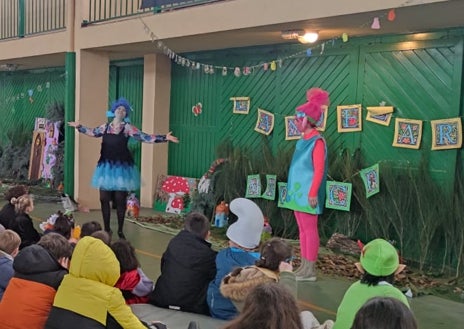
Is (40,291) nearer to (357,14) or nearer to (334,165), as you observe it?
(357,14)

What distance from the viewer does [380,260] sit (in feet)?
10.7

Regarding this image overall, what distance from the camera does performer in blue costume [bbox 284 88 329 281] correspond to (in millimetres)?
5910

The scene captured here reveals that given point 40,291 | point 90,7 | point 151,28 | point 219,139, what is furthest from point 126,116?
point 40,291

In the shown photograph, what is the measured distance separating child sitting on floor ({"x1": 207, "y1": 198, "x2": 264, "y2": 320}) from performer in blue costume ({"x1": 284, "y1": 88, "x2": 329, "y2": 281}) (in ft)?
5.40

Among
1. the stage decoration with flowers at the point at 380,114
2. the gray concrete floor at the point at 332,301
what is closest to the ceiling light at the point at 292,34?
the stage decoration with flowers at the point at 380,114

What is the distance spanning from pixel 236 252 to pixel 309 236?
1860 millimetres

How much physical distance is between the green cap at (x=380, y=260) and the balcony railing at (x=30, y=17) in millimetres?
10207

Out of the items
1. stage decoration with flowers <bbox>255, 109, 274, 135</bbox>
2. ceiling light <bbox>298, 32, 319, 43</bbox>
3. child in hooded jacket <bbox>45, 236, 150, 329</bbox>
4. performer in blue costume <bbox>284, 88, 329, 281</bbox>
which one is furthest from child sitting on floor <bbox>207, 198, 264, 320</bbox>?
stage decoration with flowers <bbox>255, 109, 274, 135</bbox>

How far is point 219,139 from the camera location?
9.98 m

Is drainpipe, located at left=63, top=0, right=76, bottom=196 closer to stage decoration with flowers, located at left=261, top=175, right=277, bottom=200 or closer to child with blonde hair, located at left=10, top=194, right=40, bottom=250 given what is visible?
stage decoration with flowers, located at left=261, top=175, right=277, bottom=200

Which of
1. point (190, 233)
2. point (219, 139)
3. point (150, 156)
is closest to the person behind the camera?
point (190, 233)

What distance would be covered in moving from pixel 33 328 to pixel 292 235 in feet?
16.9

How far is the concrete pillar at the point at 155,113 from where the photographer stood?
1067 centimetres

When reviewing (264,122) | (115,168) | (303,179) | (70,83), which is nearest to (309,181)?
(303,179)
